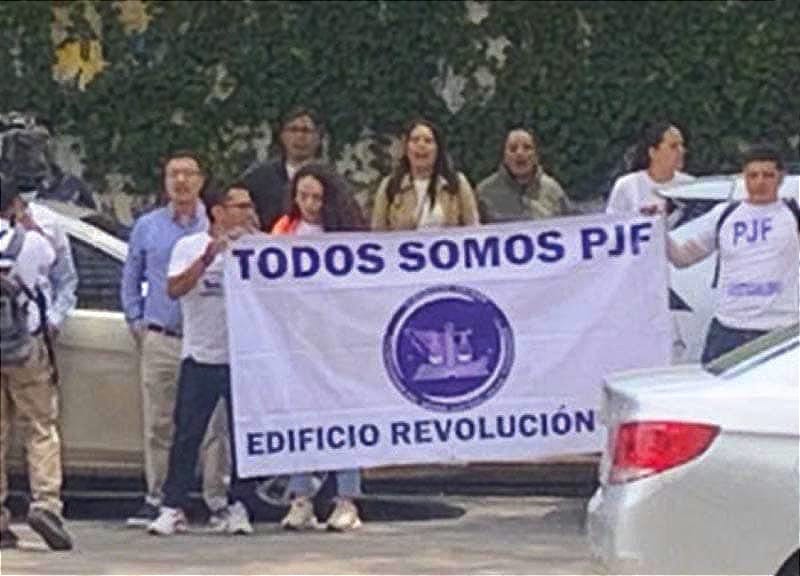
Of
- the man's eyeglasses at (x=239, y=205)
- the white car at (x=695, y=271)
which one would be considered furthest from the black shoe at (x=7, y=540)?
the white car at (x=695, y=271)

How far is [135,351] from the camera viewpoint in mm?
11922

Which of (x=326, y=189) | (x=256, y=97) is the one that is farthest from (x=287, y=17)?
(x=326, y=189)

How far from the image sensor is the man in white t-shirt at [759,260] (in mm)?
11359

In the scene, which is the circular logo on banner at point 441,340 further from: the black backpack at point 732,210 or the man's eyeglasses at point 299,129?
the man's eyeglasses at point 299,129

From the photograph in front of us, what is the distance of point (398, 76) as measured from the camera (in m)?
20.5

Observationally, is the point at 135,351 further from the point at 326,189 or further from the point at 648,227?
the point at 648,227

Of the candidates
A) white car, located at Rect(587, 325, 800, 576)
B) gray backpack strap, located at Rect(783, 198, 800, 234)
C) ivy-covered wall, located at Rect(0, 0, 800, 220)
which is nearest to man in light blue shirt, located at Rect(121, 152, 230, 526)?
gray backpack strap, located at Rect(783, 198, 800, 234)

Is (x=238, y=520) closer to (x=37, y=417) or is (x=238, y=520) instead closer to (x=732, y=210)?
(x=37, y=417)

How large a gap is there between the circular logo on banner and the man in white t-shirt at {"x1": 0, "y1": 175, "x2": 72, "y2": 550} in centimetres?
165

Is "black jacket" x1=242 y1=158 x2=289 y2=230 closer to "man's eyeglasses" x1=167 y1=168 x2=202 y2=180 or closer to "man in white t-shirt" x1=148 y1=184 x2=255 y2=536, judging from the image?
"man's eyeglasses" x1=167 y1=168 x2=202 y2=180

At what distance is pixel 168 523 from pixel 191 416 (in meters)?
0.52

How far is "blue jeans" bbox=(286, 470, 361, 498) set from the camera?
1168 cm

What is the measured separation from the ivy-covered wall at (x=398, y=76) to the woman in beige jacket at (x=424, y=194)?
26.1 ft

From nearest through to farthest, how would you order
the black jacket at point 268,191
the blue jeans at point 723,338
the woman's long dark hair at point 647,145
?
the blue jeans at point 723,338, the black jacket at point 268,191, the woman's long dark hair at point 647,145
